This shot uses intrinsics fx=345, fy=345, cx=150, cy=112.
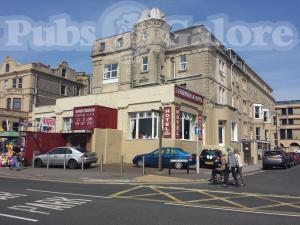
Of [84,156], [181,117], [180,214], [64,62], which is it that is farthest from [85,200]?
[64,62]

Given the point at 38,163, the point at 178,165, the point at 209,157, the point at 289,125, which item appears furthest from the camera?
the point at 289,125

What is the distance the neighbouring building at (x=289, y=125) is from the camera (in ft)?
277

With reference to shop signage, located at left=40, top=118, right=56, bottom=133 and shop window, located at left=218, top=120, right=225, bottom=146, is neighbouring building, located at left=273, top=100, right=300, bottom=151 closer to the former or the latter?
shop window, located at left=218, top=120, right=225, bottom=146

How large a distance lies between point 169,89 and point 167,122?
268cm

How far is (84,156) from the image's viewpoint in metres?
23.1

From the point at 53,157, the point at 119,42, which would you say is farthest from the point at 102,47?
the point at 53,157

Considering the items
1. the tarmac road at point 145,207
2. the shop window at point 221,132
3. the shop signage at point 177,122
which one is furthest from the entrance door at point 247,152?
the tarmac road at point 145,207

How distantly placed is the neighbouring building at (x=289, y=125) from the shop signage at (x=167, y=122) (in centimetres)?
6496

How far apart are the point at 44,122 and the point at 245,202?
83.9 feet

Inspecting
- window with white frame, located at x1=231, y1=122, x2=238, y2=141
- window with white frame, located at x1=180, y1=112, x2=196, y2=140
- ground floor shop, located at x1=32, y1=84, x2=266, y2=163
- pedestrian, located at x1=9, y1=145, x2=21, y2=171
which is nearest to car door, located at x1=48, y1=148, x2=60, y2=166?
pedestrian, located at x1=9, y1=145, x2=21, y2=171

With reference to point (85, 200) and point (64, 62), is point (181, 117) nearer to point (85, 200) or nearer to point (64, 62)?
point (85, 200)

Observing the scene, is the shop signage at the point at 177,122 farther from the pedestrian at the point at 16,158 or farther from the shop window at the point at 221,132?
the pedestrian at the point at 16,158

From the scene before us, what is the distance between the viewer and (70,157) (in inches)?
924

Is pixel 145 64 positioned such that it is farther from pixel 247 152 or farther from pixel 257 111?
pixel 257 111
